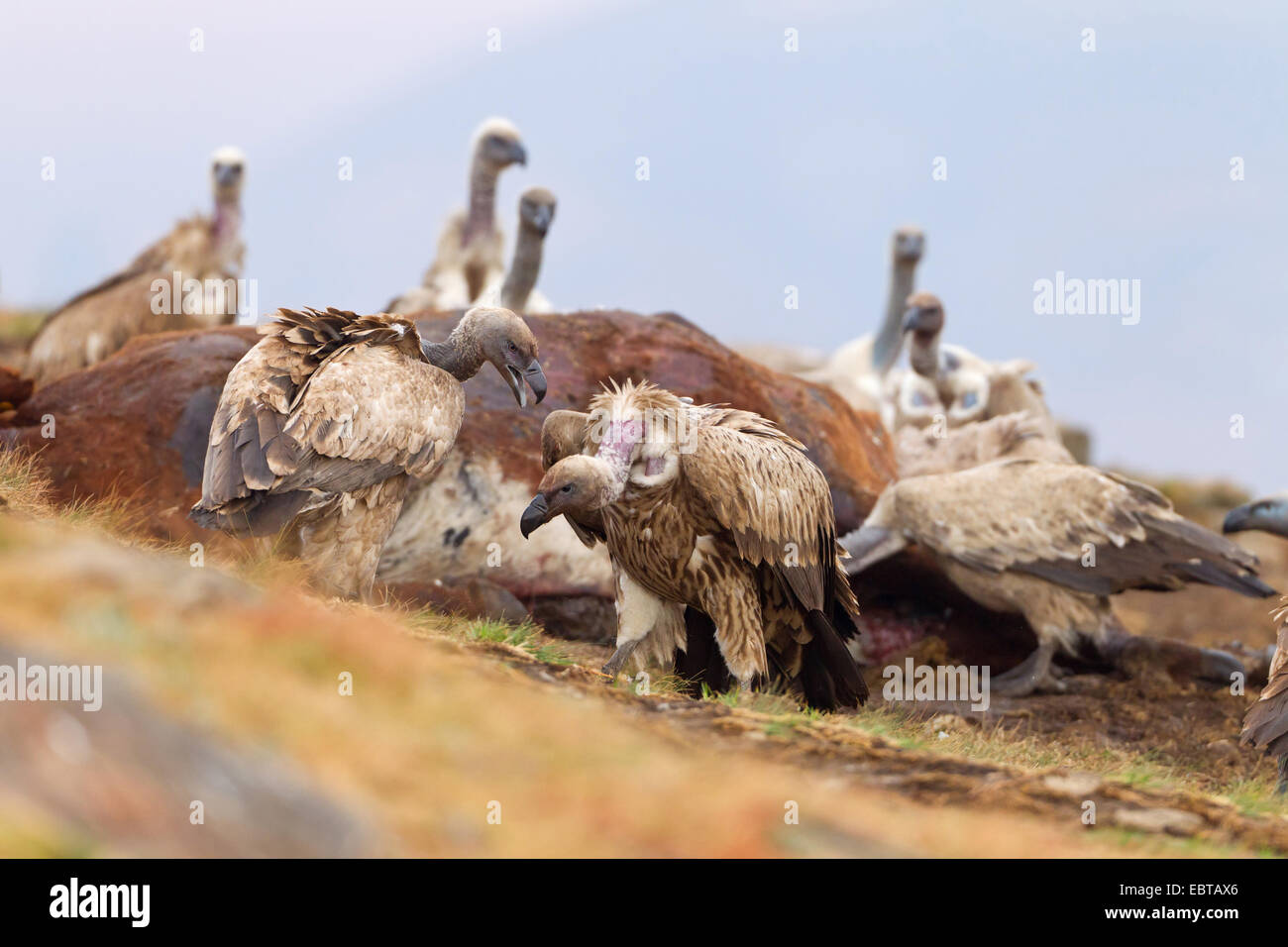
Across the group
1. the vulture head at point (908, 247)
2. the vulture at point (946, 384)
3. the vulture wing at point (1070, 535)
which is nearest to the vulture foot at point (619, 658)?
the vulture wing at point (1070, 535)

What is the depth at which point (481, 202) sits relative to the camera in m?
15.8

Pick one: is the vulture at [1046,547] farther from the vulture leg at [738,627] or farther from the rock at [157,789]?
the rock at [157,789]

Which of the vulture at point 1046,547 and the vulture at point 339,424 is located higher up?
the vulture at point 339,424

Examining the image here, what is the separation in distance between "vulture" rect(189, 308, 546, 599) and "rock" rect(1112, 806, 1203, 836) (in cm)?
319

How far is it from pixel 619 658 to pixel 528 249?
7.71 meters

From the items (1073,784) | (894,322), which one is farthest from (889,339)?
(1073,784)

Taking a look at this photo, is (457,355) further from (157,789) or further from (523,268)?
(523,268)

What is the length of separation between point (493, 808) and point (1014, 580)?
272 inches

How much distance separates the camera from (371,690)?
3424 millimetres

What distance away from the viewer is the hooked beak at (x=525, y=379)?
6.43 metres

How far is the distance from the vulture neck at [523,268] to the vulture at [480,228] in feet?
5.08

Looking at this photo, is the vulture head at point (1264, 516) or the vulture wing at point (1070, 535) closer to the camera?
the vulture wing at point (1070, 535)

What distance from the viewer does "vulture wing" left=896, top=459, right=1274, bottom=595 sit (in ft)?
30.0

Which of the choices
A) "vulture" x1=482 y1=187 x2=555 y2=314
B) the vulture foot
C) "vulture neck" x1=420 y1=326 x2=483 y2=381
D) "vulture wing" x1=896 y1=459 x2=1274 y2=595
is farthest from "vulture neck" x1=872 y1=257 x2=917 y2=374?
the vulture foot
